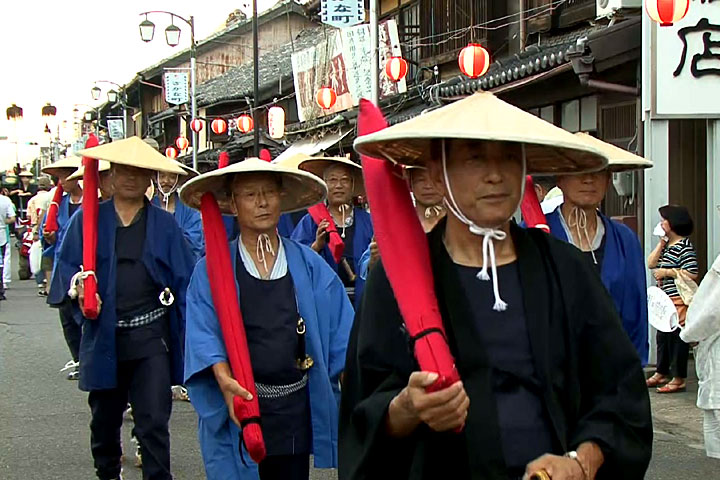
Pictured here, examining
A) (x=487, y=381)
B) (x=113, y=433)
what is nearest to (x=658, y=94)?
(x=113, y=433)

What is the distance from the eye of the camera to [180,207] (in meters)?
10.2

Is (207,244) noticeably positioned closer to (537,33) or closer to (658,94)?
(658,94)

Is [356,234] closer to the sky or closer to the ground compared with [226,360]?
A: closer to the sky

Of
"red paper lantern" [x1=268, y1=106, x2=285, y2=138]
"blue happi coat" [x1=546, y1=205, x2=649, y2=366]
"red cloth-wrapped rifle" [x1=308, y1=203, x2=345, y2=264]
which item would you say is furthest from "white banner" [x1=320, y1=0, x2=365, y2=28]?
"blue happi coat" [x1=546, y1=205, x2=649, y2=366]

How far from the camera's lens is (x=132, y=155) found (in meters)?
6.03

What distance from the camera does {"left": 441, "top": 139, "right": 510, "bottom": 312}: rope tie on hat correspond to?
271 cm

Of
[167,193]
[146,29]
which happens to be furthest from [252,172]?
[146,29]

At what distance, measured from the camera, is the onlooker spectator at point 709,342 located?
5926 mm

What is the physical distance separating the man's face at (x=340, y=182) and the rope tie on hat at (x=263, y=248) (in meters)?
3.00

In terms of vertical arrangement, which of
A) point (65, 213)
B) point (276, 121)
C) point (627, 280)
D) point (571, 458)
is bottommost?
point (571, 458)

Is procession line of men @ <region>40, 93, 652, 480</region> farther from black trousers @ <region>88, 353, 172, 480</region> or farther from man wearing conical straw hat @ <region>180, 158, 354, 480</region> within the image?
black trousers @ <region>88, 353, 172, 480</region>

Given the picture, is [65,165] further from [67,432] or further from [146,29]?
A: [146,29]

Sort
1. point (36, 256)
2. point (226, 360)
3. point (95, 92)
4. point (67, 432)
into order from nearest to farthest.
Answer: point (226, 360) < point (67, 432) < point (36, 256) < point (95, 92)

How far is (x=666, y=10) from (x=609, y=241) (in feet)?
12.9
